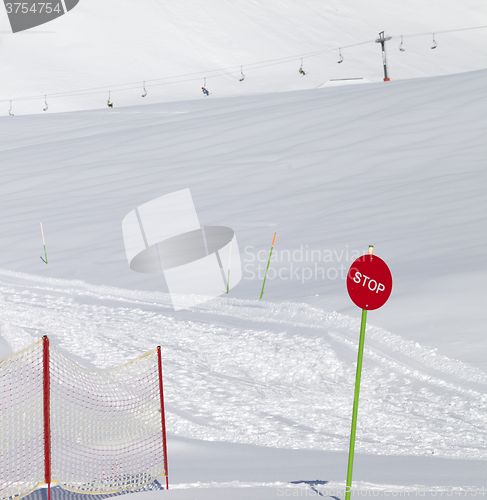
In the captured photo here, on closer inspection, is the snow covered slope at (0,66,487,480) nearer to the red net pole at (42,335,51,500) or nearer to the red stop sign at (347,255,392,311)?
the red net pole at (42,335,51,500)

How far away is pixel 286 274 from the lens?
8930 millimetres

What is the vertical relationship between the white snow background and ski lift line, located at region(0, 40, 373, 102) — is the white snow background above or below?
below

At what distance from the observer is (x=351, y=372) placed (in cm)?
586

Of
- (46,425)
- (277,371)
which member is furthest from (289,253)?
(46,425)

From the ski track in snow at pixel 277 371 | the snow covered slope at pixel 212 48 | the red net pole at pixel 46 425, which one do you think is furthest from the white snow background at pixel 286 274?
the snow covered slope at pixel 212 48

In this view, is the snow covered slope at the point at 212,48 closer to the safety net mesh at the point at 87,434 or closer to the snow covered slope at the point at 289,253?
the snow covered slope at the point at 289,253

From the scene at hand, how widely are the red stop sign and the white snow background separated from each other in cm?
130

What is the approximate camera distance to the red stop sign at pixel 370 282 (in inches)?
136

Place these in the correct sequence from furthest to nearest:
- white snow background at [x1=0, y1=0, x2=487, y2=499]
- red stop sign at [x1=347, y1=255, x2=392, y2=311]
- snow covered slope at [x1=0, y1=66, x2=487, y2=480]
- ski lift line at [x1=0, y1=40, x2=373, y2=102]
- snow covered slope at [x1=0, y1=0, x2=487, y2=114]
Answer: snow covered slope at [x1=0, y1=0, x2=487, y2=114] < ski lift line at [x1=0, y1=40, x2=373, y2=102] < snow covered slope at [x1=0, y1=66, x2=487, y2=480] < white snow background at [x1=0, y1=0, x2=487, y2=499] < red stop sign at [x1=347, y1=255, x2=392, y2=311]

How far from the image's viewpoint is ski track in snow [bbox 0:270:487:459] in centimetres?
486

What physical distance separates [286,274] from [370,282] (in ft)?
17.8

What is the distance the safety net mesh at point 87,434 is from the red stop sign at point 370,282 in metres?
1.81

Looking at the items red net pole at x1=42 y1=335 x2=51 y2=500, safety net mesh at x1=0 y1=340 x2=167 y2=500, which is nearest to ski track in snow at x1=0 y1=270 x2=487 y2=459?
safety net mesh at x1=0 y1=340 x2=167 y2=500

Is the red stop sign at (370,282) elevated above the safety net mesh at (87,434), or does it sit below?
above
